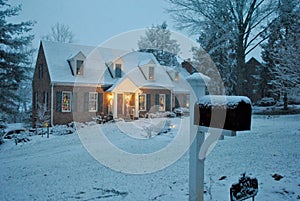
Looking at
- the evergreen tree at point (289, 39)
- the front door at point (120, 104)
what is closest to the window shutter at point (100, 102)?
the front door at point (120, 104)

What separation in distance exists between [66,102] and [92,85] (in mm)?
2200

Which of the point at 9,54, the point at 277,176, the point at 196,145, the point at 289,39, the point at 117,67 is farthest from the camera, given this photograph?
the point at 117,67

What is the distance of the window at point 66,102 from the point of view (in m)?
18.0

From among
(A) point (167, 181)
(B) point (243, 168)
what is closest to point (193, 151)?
(A) point (167, 181)

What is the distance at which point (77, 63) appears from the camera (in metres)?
18.9

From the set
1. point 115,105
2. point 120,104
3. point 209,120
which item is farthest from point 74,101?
point 209,120

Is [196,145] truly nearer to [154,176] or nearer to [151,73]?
[154,176]

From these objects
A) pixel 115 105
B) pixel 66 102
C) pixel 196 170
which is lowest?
pixel 196 170

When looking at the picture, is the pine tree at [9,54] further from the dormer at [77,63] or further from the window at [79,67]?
the window at [79,67]

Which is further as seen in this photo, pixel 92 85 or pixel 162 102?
pixel 162 102

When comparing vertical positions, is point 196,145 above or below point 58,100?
below

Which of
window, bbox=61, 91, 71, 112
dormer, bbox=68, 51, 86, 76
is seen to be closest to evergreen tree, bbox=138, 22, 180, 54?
dormer, bbox=68, 51, 86, 76

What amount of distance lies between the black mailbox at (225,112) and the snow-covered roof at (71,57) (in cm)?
1644

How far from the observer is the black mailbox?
7.39 feet
